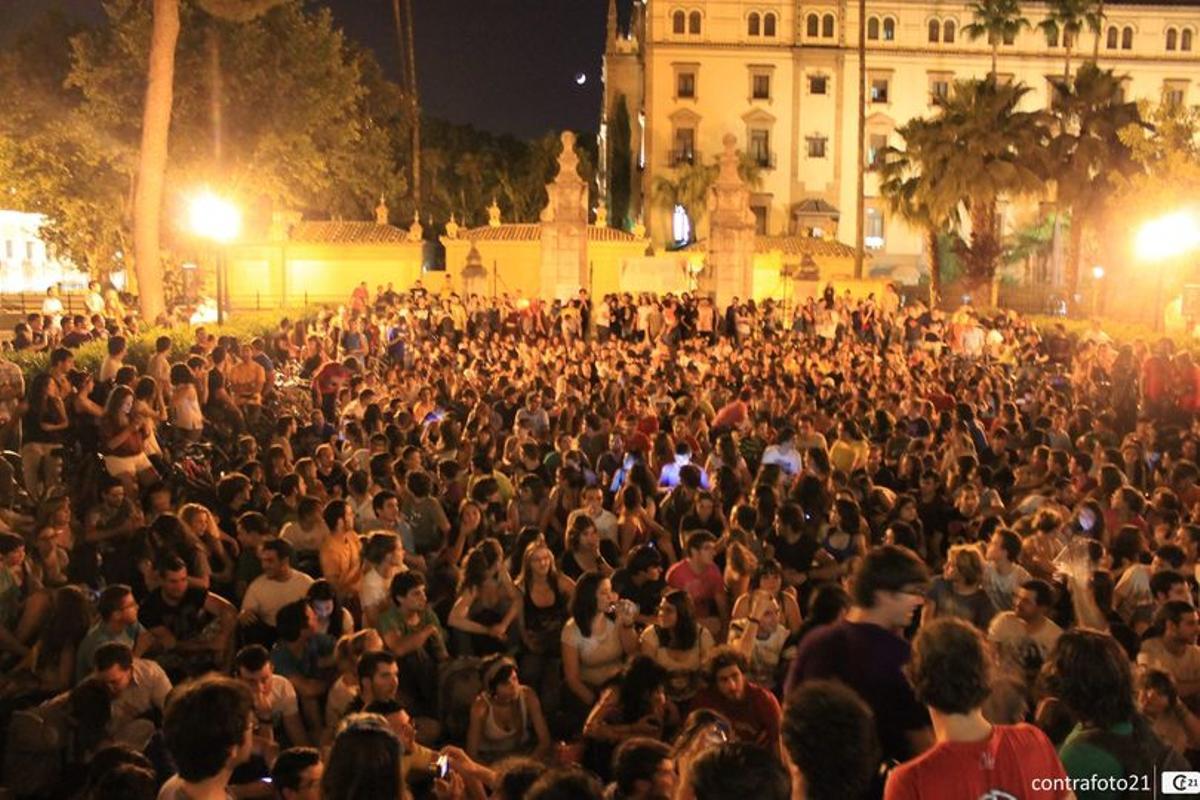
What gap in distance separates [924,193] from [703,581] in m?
31.0

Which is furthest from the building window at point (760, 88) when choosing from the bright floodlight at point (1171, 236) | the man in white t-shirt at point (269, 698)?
the man in white t-shirt at point (269, 698)

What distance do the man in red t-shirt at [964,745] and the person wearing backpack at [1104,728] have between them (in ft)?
1.24

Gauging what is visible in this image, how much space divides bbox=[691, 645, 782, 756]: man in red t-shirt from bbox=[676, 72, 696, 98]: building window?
58.2 metres

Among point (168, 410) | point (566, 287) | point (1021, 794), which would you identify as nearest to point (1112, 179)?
point (566, 287)

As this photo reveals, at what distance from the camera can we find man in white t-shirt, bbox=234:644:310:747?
5531 mm

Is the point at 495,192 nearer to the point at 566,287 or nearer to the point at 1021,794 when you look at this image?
the point at 566,287

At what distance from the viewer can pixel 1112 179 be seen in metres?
33.5

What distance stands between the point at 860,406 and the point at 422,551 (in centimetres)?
671

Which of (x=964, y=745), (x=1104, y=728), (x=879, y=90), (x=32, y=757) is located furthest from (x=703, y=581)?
(x=879, y=90)

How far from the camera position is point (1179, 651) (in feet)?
19.3

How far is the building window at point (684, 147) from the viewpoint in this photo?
60.8 meters

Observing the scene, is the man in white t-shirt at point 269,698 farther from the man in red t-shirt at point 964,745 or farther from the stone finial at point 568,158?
the stone finial at point 568,158

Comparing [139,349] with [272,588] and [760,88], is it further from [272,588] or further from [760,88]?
[760,88]

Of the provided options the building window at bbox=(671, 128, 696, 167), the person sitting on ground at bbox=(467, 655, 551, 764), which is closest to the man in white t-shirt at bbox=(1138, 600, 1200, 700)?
the person sitting on ground at bbox=(467, 655, 551, 764)
